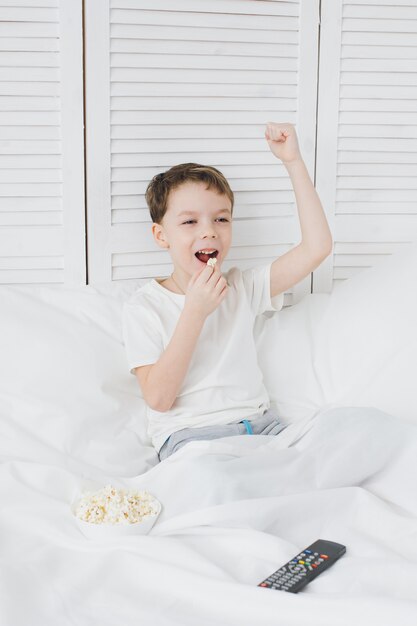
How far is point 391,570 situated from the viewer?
1.03 metres

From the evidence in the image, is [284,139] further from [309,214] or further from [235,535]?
[235,535]

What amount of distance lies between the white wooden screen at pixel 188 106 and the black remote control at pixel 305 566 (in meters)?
0.87

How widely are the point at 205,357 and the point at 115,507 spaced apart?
45 centimetres

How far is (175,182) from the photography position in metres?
1.64

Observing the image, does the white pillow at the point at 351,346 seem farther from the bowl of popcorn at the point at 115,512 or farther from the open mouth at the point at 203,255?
the bowl of popcorn at the point at 115,512

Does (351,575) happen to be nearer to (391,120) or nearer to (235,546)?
(235,546)

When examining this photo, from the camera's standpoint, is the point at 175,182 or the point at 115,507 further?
the point at 175,182

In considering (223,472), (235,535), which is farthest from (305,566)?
(223,472)

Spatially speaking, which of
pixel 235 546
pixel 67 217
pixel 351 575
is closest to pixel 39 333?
pixel 67 217

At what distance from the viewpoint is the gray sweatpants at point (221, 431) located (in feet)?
4.93

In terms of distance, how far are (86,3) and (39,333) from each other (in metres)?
0.69

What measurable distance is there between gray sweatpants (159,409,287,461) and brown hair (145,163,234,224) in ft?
1.46

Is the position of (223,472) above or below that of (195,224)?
below

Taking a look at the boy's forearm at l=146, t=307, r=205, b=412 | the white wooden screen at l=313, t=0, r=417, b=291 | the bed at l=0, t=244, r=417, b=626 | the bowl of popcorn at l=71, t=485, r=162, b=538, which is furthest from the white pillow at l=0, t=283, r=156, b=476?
the white wooden screen at l=313, t=0, r=417, b=291
